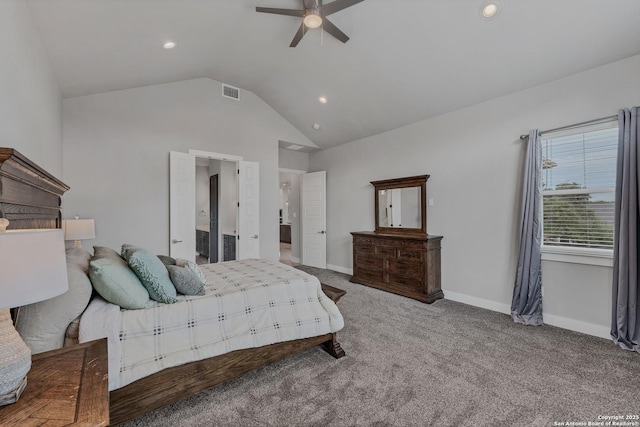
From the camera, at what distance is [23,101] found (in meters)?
1.87

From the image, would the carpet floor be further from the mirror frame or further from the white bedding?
the mirror frame

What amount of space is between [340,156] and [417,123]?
1.83 meters

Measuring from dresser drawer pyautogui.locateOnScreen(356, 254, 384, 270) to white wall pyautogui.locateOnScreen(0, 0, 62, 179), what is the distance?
4158 millimetres

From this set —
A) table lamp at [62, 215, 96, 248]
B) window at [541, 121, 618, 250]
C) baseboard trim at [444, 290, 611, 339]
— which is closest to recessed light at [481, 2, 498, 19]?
window at [541, 121, 618, 250]

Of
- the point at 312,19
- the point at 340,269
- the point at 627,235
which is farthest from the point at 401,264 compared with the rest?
the point at 312,19

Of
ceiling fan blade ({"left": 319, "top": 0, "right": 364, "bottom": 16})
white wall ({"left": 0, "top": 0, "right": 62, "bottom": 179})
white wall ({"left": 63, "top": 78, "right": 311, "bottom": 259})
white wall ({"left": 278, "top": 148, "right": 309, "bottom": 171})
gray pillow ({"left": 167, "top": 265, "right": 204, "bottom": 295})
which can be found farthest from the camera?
white wall ({"left": 278, "top": 148, "right": 309, "bottom": 171})

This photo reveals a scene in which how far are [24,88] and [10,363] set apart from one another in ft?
6.34

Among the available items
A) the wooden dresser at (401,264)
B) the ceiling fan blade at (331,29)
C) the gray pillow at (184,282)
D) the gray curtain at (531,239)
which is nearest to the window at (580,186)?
the gray curtain at (531,239)

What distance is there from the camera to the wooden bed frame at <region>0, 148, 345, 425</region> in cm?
142

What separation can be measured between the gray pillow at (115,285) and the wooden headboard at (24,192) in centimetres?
45

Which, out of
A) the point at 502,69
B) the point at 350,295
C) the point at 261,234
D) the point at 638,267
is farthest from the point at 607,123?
→ the point at 261,234

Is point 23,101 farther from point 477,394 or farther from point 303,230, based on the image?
point 303,230

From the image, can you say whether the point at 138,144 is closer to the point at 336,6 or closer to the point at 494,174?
the point at 336,6

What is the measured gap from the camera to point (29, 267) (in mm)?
831
